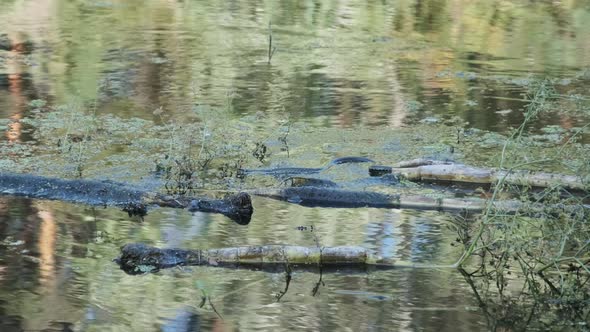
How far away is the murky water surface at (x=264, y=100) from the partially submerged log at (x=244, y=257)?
0.11m

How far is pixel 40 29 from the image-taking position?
1495 cm

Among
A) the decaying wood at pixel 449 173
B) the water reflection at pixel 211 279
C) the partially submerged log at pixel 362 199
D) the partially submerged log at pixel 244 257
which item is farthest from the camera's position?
the decaying wood at pixel 449 173

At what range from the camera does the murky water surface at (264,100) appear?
504 cm

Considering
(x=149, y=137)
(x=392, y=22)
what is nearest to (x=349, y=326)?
(x=149, y=137)

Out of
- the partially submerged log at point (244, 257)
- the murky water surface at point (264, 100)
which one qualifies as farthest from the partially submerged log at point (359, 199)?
the partially submerged log at point (244, 257)

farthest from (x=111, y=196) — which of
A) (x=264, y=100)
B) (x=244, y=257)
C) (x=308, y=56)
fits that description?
(x=308, y=56)

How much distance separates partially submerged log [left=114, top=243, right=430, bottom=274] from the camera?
5.55m

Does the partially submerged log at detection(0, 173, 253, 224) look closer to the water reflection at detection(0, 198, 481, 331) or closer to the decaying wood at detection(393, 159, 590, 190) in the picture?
the water reflection at detection(0, 198, 481, 331)

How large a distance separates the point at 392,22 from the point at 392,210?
10029 millimetres

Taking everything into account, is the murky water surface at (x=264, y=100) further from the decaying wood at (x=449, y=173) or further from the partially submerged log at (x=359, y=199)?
the decaying wood at (x=449, y=173)

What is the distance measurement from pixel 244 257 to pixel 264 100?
501 centimetres

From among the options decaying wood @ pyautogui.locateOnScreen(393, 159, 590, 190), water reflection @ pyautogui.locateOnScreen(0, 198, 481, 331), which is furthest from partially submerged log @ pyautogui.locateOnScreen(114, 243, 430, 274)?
decaying wood @ pyautogui.locateOnScreen(393, 159, 590, 190)

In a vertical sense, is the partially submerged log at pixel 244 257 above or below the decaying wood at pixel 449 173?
above

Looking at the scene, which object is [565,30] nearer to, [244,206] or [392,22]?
[392,22]
